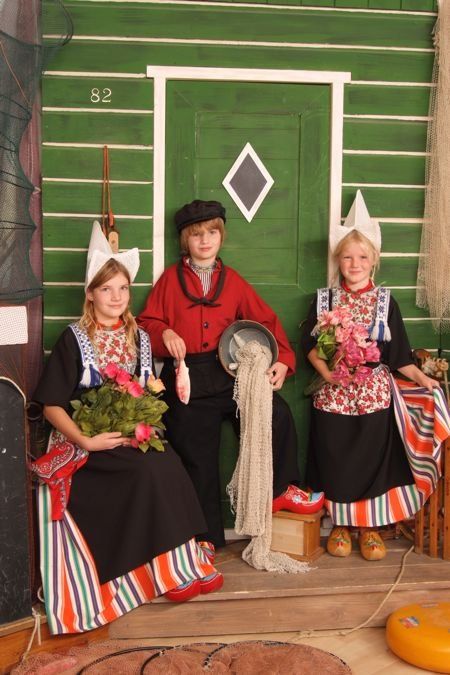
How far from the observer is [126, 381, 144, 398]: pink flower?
344 cm

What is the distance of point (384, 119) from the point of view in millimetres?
4203

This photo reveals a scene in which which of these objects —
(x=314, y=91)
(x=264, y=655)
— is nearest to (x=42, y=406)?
(x=264, y=655)

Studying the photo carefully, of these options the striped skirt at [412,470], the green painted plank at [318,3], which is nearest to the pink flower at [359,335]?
the striped skirt at [412,470]

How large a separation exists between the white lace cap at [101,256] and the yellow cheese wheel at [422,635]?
1870mm

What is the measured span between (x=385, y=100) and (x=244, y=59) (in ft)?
2.47

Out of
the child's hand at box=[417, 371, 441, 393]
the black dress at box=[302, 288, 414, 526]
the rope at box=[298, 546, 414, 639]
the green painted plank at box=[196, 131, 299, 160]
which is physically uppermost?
the green painted plank at box=[196, 131, 299, 160]

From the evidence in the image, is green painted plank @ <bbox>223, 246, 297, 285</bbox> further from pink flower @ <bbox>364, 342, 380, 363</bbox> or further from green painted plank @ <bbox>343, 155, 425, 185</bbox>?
pink flower @ <bbox>364, 342, 380, 363</bbox>

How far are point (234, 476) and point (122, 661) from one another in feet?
3.30

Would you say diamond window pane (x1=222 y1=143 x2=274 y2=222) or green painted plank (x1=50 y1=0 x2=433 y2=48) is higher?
green painted plank (x1=50 y1=0 x2=433 y2=48)

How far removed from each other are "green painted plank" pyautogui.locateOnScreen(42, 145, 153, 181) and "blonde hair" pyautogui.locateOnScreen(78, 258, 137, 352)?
2.02 feet

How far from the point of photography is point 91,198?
4051 mm

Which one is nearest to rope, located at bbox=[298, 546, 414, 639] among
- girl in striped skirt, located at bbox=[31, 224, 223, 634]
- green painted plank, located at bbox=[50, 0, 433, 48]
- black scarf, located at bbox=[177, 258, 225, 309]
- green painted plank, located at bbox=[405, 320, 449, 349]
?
girl in striped skirt, located at bbox=[31, 224, 223, 634]

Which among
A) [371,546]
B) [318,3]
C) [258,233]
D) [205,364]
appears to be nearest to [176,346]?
[205,364]

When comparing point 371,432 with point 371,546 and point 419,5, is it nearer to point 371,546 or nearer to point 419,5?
point 371,546
